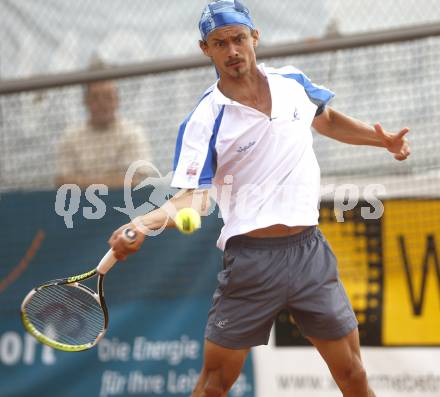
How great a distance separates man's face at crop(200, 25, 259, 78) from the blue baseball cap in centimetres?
2

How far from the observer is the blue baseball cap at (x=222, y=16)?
4.70 meters

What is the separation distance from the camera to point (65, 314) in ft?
Result: 16.6

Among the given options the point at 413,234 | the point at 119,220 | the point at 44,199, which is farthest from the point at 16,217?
the point at 413,234

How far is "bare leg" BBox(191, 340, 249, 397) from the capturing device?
484 centimetres

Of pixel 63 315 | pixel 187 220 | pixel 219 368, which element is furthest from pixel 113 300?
pixel 187 220

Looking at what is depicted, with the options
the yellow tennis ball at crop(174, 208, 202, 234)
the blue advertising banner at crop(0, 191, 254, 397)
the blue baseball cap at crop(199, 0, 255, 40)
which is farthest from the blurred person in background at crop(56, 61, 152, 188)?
the yellow tennis ball at crop(174, 208, 202, 234)

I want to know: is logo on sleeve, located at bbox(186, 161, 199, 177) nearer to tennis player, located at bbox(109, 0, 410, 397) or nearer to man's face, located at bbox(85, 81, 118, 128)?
tennis player, located at bbox(109, 0, 410, 397)

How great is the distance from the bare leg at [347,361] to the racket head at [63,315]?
1.07 meters

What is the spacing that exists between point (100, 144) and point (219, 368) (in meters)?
2.75

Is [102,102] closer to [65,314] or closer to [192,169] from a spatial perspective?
[65,314]

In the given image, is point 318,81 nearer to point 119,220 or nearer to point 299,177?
point 119,220

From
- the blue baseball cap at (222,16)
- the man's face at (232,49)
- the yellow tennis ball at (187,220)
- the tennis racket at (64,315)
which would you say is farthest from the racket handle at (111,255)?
the blue baseball cap at (222,16)

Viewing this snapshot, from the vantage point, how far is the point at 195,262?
6926 mm

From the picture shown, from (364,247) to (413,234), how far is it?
0.33 meters
